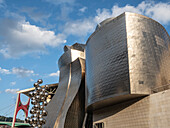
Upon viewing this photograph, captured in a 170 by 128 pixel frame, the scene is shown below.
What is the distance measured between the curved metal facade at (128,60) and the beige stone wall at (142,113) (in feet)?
2.56

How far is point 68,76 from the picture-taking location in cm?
2381

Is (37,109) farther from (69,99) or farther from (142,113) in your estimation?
(69,99)

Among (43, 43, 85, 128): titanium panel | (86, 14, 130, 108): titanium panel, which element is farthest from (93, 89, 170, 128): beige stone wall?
(43, 43, 85, 128): titanium panel

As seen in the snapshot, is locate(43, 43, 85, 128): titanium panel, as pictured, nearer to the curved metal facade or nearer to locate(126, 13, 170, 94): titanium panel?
the curved metal facade

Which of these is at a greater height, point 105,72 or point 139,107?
point 105,72

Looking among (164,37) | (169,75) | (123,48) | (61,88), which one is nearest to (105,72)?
(123,48)

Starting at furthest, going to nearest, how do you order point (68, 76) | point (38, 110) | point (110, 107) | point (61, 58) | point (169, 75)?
point (61, 58)
point (68, 76)
point (110, 107)
point (169, 75)
point (38, 110)

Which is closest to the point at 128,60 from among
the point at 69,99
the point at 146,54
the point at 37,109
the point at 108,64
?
the point at 146,54

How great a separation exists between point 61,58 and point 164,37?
15.4m

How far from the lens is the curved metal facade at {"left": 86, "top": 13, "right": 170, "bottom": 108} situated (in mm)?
13461

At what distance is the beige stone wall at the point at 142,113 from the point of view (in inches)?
441

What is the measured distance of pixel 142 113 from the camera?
41.6 ft

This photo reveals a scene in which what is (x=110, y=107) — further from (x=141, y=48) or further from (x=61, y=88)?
(x=61, y=88)

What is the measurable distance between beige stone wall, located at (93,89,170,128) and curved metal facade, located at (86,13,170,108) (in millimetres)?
780
